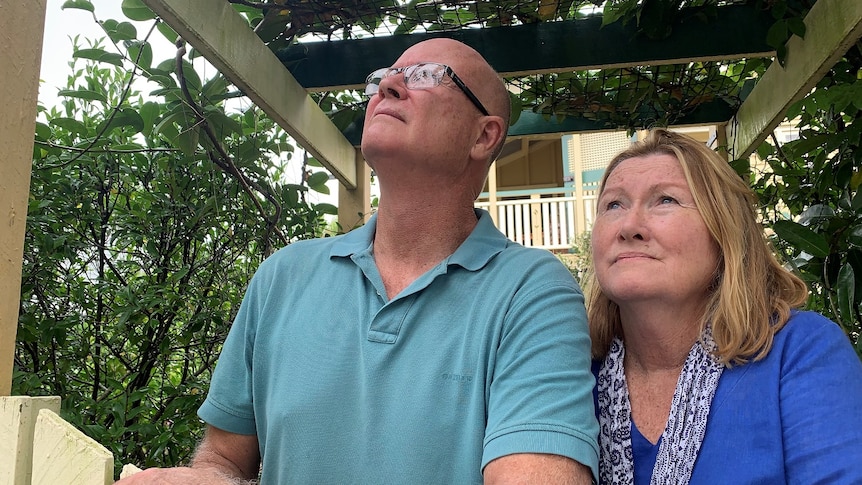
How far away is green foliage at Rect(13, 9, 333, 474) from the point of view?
6.60 feet

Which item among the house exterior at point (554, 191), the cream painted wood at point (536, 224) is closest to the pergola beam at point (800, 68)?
the house exterior at point (554, 191)

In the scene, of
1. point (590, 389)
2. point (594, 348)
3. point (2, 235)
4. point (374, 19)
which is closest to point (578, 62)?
point (374, 19)

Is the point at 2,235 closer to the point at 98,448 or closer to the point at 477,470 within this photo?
the point at 98,448

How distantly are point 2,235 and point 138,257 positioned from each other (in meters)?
1.52

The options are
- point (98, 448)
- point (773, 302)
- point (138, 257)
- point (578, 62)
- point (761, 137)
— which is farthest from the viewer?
point (138, 257)

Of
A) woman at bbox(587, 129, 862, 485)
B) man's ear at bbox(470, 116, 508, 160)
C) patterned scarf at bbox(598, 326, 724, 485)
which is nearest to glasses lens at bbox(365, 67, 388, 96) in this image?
man's ear at bbox(470, 116, 508, 160)

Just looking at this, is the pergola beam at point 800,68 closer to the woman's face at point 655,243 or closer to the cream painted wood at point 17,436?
the woman's face at point 655,243

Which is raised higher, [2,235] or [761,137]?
[761,137]

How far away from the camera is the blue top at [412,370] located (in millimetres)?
1035

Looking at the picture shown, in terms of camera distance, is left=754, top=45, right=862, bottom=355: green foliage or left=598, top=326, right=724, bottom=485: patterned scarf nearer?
left=598, top=326, right=724, bottom=485: patterned scarf

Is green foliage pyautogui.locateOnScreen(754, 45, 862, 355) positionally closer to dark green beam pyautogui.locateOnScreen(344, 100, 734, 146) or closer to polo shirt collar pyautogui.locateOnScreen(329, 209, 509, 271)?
dark green beam pyautogui.locateOnScreen(344, 100, 734, 146)

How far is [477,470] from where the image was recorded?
41.6 inches

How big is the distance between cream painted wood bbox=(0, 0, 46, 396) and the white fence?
7.75m

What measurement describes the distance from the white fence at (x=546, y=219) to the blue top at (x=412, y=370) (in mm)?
7495
